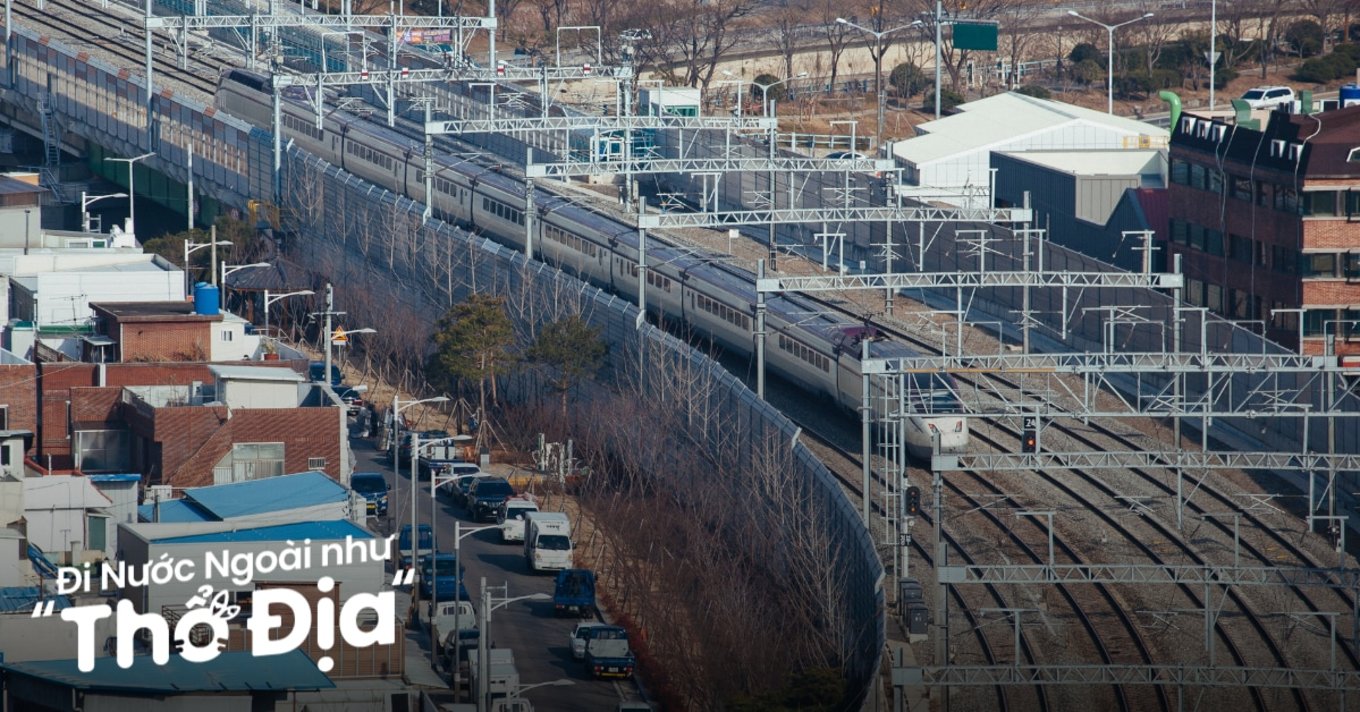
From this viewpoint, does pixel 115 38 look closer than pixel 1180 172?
No

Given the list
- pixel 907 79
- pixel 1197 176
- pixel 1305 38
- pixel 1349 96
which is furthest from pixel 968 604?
pixel 1305 38

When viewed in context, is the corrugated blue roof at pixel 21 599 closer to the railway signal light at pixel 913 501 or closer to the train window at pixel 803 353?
the railway signal light at pixel 913 501

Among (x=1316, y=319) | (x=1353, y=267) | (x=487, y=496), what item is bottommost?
(x=487, y=496)

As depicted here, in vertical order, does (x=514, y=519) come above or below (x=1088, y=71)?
below

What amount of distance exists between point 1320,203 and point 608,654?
1693cm

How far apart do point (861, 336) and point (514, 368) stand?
21.9 feet

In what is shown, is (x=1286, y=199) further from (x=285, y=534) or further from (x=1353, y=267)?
(x=285, y=534)

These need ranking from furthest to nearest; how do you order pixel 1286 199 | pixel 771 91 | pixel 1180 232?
1. pixel 771 91
2. pixel 1180 232
3. pixel 1286 199

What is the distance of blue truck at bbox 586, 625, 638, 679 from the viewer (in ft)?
81.1

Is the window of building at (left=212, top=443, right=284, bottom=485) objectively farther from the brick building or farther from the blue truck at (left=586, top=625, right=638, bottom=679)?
the brick building

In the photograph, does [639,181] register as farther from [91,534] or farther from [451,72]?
[91,534]

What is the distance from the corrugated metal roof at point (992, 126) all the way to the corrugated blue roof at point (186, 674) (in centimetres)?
3154

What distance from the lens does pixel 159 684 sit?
20328 millimetres

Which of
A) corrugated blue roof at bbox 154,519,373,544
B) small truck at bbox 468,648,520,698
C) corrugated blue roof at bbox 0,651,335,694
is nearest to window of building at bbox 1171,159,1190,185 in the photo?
corrugated blue roof at bbox 154,519,373,544
